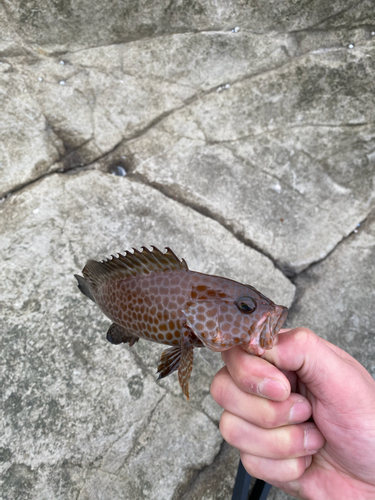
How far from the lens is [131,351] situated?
290 cm

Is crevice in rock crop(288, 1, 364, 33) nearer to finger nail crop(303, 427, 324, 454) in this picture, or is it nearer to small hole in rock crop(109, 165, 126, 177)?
small hole in rock crop(109, 165, 126, 177)

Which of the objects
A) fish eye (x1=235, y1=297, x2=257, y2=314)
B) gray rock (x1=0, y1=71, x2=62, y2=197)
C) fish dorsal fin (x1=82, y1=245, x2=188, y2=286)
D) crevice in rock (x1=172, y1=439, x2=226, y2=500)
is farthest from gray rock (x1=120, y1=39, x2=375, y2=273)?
fish eye (x1=235, y1=297, x2=257, y2=314)

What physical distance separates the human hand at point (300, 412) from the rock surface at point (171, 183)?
1027 mm

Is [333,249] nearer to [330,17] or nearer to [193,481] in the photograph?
[330,17]

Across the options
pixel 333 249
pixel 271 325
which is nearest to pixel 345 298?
pixel 333 249

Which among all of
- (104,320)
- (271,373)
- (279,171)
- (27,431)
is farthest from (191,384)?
(279,171)

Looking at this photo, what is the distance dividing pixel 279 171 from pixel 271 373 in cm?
235

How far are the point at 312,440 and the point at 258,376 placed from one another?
18.9 inches

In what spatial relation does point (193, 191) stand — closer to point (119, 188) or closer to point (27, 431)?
point (119, 188)

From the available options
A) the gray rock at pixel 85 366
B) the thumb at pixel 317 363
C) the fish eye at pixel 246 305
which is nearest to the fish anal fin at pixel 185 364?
the fish eye at pixel 246 305

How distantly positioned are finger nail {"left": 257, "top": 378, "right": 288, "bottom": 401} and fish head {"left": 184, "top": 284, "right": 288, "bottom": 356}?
265 mm

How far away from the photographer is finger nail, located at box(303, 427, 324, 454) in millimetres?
1849

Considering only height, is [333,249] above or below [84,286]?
below

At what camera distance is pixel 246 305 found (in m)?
1.53
